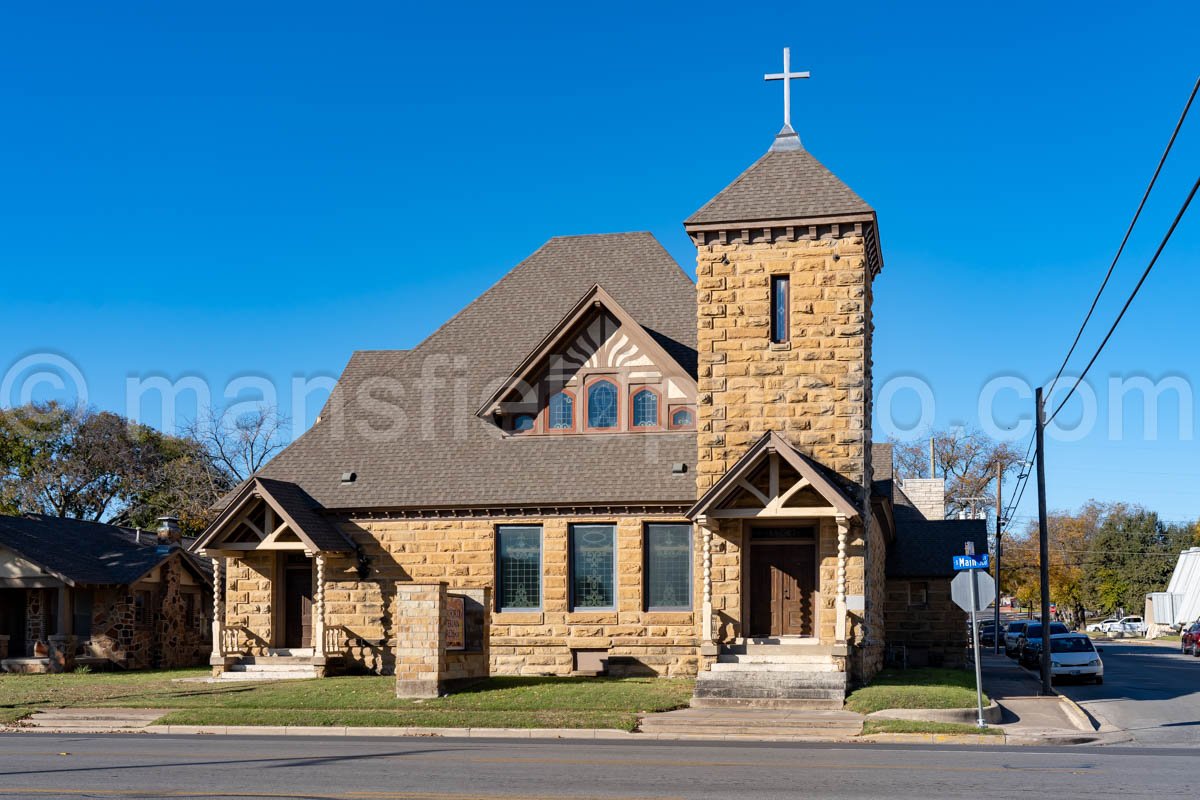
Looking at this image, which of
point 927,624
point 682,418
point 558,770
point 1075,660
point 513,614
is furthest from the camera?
point 927,624

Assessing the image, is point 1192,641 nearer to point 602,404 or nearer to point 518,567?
point 602,404

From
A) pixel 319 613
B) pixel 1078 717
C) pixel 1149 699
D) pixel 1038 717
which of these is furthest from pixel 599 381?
pixel 1149 699

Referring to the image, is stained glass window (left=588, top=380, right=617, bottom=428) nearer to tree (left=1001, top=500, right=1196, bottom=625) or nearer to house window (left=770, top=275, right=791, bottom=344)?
house window (left=770, top=275, right=791, bottom=344)

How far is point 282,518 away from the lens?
27.4m

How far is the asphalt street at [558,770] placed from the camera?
13.2m

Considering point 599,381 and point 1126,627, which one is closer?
point 599,381

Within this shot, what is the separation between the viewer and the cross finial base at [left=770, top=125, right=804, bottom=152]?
90.7 ft

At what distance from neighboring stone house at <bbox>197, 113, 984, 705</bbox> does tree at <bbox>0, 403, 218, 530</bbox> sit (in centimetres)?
3198

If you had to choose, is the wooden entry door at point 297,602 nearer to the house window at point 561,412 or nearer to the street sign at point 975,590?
the house window at point 561,412

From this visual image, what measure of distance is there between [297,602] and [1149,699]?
19.3 meters

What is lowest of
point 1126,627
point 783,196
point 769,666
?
point 1126,627

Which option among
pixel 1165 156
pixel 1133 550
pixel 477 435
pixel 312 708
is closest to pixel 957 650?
pixel 477 435

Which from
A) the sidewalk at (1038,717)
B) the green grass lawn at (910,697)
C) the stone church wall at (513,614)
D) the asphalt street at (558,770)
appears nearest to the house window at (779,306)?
the stone church wall at (513,614)

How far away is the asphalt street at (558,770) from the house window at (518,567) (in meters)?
8.86
